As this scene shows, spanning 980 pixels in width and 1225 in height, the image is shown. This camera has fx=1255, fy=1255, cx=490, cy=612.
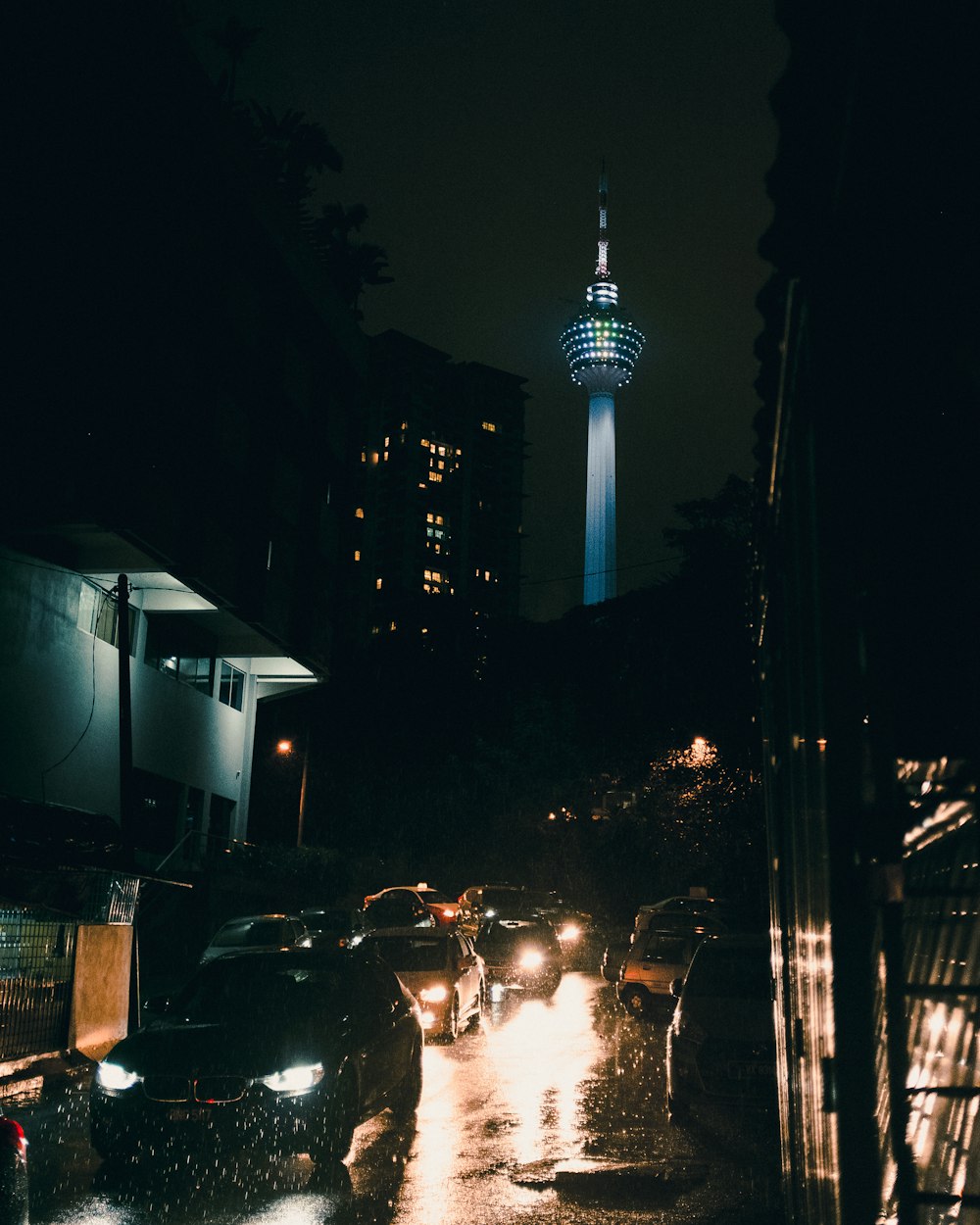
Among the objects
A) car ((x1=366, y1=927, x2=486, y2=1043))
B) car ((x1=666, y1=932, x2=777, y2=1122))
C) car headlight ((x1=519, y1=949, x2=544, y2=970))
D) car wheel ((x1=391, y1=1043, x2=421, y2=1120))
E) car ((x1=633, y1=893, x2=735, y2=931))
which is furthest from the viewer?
car headlight ((x1=519, y1=949, x2=544, y2=970))

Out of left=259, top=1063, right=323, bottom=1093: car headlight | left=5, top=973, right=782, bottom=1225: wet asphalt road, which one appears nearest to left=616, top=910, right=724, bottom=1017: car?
left=5, top=973, right=782, bottom=1225: wet asphalt road

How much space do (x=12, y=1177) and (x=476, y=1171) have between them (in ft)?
15.6

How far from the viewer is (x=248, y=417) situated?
34.8 m

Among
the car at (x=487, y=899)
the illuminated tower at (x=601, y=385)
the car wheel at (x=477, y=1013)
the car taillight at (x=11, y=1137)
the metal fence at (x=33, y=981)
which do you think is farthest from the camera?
the illuminated tower at (x=601, y=385)

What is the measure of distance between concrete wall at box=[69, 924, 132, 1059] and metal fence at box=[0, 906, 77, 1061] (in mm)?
165

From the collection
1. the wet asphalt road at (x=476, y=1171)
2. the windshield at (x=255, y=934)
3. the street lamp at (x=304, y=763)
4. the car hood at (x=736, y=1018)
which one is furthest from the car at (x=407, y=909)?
the car hood at (x=736, y=1018)

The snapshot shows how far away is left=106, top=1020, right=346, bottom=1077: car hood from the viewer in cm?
877

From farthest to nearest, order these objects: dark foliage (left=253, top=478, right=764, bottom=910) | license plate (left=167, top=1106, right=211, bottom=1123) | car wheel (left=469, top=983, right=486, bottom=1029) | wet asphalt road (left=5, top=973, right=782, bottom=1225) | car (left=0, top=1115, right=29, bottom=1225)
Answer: dark foliage (left=253, top=478, right=764, bottom=910) → car wheel (left=469, top=983, right=486, bottom=1029) → license plate (left=167, top=1106, right=211, bottom=1123) → wet asphalt road (left=5, top=973, right=782, bottom=1225) → car (left=0, top=1115, right=29, bottom=1225)

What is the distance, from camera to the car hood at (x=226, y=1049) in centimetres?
877

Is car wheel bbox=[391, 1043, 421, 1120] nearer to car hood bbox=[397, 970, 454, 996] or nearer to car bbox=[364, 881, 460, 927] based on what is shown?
car hood bbox=[397, 970, 454, 996]

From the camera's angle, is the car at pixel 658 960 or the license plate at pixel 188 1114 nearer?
the license plate at pixel 188 1114

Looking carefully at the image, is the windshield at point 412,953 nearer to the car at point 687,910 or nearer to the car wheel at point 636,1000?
the car wheel at point 636,1000

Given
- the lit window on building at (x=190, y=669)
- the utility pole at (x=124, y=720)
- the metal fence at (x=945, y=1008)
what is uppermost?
the lit window on building at (x=190, y=669)

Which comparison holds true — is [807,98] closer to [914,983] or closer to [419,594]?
[914,983]
